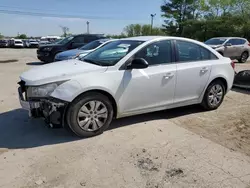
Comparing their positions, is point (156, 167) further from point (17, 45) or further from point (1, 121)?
point (17, 45)

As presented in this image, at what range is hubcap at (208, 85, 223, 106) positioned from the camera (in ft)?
19.0

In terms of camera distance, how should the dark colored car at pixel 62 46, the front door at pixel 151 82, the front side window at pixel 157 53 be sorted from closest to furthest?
the front door at pixel 151 82, the front side window at pixel 157 53, the dark colored car at pixel 62 46

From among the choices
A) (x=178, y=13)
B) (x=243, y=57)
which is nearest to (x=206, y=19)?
(x=178, y=13)

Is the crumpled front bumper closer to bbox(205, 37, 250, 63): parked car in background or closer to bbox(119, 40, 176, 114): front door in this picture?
bbox(119, 40, 176, 114): front door

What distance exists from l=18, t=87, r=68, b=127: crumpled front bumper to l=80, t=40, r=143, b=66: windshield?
105 centimetres

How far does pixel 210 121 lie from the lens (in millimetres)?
5270

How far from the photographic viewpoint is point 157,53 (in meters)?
5.00

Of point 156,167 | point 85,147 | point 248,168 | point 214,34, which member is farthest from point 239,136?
point 214,34

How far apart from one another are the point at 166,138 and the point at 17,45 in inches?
1591

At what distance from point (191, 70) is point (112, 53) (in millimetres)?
1542

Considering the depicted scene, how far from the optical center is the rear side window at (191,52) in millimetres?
5270

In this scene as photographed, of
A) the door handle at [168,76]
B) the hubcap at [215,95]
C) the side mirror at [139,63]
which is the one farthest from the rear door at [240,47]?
the side mirror at [139,63]

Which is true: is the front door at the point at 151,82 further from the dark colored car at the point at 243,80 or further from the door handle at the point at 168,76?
the dark colored car at the point at 243,80

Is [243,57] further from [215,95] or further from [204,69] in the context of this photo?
[204,69]
